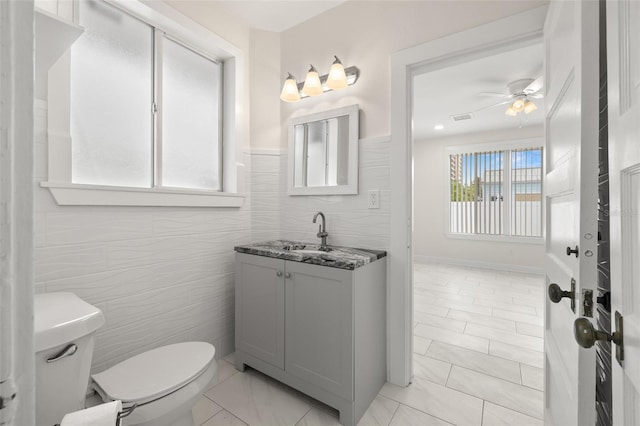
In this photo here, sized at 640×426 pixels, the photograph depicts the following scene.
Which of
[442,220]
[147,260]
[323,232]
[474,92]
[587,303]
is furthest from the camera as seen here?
[442,220]

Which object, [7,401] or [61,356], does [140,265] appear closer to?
[61,356]

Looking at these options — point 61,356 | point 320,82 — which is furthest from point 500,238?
point 61,356

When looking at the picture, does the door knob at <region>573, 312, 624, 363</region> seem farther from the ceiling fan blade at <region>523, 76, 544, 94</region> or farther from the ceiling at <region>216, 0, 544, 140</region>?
the ceiling fan blade at <region>523, 76, 544, 94</region>

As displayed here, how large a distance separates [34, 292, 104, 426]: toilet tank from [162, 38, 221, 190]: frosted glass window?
1093 mm

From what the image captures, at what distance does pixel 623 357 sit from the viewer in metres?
→ 0.56

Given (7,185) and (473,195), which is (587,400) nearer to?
(7,185)

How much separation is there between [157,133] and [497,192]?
5.47m

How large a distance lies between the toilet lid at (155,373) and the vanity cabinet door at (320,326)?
19.4 inches

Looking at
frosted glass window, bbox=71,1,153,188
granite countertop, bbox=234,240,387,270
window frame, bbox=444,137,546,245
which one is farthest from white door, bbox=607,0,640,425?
window frame, bbox=444,137,546,245

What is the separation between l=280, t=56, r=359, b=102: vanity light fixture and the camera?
1.88 metres

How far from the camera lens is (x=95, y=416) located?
1.98 feet

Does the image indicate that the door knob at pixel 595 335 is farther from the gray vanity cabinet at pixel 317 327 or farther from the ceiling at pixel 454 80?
the ceiling at pixel 454 80

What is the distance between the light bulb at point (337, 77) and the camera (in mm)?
1867

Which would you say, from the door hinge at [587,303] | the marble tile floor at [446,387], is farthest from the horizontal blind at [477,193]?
the door hinge at [587,303]
